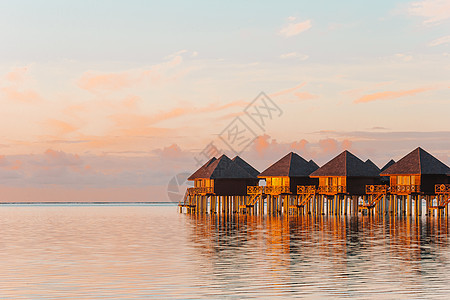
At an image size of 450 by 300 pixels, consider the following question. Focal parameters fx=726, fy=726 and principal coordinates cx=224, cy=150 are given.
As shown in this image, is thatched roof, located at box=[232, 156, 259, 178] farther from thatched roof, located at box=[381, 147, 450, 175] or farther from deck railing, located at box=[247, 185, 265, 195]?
thatched roof, located at box=[381, 147, 450, 175]

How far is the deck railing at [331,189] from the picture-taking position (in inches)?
2783

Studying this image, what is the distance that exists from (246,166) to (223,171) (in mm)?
8406

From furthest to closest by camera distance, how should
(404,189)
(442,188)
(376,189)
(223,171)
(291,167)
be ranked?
1. (223,171)
2. (291,167)
3. (376,189)
4. (404,189)
5. (442,188)

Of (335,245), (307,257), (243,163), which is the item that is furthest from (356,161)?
(307,257)

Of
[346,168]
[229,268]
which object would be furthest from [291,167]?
[229,268]

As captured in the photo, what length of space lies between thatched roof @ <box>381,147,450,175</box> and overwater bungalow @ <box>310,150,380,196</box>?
4.60m

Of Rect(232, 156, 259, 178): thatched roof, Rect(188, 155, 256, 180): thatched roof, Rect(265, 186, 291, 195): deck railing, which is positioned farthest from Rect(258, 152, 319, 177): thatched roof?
Rect(232, 156, 259, 178): thatched roof

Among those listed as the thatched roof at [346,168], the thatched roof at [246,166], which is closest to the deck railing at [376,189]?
the thatched roof at [346,168]

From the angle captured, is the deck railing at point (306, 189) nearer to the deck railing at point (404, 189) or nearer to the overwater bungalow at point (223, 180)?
the overwater bungalow at point (223, 180)

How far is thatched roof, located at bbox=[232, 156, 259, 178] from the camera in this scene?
84481 mm

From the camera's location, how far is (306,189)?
74438 mm

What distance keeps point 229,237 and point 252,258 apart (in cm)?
1280

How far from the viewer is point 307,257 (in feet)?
90.6

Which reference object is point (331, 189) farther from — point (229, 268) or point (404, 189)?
point (229, 268)
